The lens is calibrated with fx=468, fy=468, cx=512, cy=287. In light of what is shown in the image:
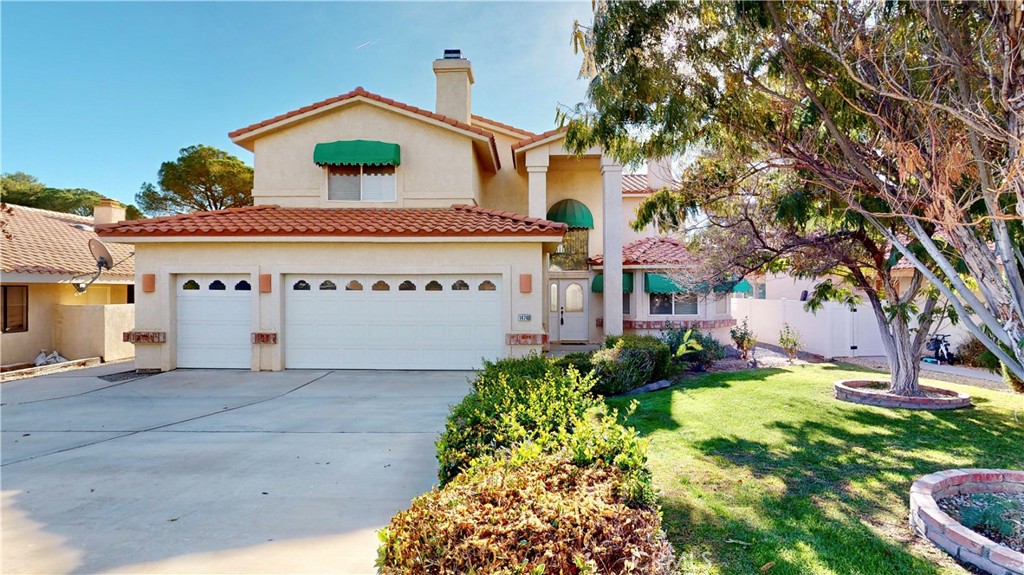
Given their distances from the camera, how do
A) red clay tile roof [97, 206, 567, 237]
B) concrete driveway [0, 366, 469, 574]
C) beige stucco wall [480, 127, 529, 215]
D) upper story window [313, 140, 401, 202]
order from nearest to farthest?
concrete driveway [0, 366, 469, 574] → red clay tile roof [97, 206, 567, 237] → upper story window [313, 140, 401, 202] → beige stucco wall [480, 127, 529, 215]

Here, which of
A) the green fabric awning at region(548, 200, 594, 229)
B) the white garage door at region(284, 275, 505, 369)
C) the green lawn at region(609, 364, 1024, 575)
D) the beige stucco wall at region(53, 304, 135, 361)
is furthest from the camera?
the green fabric awning at region(548, 200, 594, 229)

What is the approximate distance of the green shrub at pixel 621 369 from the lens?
39.1 feet

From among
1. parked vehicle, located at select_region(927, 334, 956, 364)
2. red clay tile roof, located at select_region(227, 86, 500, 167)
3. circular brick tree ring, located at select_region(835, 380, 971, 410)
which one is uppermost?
red clay tile roof, located at select_region(227, 86, 500, 167)

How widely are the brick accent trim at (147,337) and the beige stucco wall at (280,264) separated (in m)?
0.13

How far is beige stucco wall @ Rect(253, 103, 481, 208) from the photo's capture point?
17.3 m

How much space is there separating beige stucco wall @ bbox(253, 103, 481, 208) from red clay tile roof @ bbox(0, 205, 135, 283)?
8.52 metres

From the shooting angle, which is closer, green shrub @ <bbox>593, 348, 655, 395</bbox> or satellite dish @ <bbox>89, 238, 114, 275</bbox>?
green shrub @ <bbox>593, 348, 655, 395</bbox>

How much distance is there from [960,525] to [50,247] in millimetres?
28968

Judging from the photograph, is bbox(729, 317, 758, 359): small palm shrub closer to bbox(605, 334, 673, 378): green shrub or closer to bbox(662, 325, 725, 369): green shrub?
bbox(662, 325, 725, 369): green shrub

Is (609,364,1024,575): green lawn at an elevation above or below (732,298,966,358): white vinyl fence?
below

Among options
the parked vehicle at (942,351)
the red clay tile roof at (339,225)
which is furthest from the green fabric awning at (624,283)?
the parked vehicle at (942,351)

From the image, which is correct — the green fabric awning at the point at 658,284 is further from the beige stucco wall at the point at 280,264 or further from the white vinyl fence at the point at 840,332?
the beige stucco wall at the point at 280,264

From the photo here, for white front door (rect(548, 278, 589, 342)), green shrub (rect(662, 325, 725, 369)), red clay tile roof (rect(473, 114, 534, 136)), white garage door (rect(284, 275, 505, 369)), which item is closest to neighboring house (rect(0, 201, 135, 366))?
white garage door (rect(284, 275, 505, 369))

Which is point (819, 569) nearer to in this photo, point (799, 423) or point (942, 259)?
point (942, 259)
